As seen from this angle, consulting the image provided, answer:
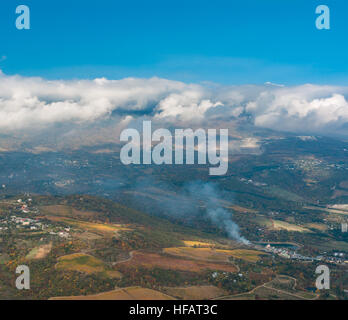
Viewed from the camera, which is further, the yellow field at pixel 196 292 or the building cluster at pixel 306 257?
the building cluster at pixel 306 257

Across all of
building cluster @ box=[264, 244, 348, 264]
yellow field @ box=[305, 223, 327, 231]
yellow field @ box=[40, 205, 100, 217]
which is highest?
yellow field @ box=[40, 205, 100, 217]

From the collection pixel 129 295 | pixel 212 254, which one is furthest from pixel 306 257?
pixel 129 295

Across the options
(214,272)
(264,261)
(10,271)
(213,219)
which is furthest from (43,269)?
(213,219)

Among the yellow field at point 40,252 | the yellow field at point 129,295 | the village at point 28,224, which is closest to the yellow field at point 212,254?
the yellow field at point 129,295

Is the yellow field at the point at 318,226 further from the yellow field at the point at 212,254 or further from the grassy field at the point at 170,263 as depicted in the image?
the grassy field at the point at 170,263

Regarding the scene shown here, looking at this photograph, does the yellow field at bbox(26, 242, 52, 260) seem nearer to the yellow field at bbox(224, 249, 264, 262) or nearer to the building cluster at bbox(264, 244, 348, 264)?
the yellow field at bbox(224, 249, 264, 262)

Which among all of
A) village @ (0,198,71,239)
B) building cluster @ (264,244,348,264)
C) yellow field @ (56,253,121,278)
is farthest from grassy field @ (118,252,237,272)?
building cluster @ (264,244,348,264)
